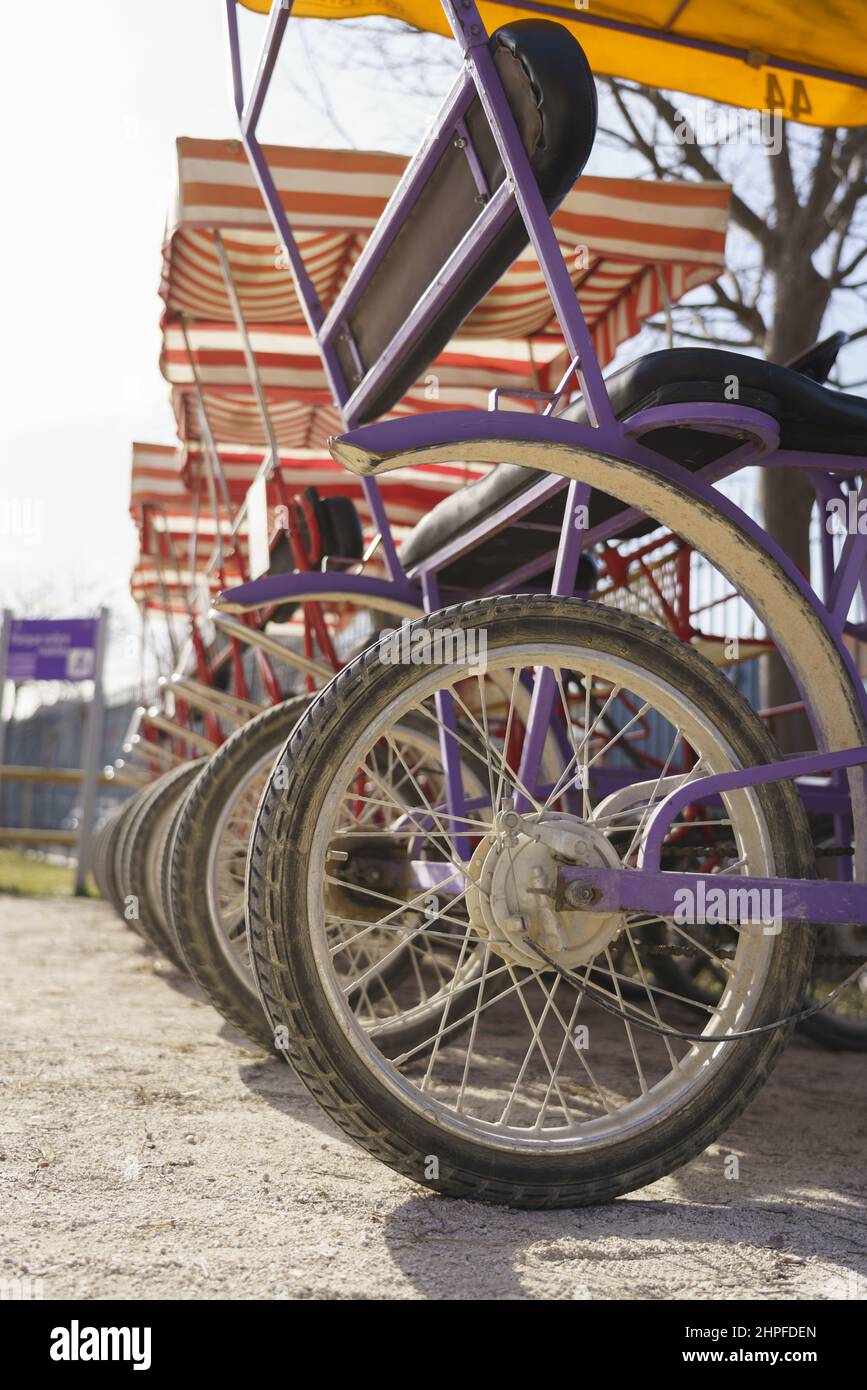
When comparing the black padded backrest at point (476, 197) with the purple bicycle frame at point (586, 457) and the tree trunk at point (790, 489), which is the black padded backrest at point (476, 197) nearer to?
the purple bicycle frame at point (586, 457)

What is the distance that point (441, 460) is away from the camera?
6.06 feet

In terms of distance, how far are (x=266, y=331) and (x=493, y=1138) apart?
4351 millimetres

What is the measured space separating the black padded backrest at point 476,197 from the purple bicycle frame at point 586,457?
1.2 inches

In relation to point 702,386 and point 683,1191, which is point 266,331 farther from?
point 683,1191

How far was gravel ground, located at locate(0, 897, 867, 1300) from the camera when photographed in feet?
4.70

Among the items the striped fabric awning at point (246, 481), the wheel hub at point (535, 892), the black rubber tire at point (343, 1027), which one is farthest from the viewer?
the striped fabric awning at point (246, 481)

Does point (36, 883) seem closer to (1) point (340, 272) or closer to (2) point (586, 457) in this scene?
(1) point (340, 272)

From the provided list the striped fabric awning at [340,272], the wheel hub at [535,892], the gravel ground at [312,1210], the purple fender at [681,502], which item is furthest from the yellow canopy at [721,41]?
the gravel ground at [312,1210]

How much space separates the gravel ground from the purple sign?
27.8 feet

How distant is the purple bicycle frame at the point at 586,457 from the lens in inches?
70.7

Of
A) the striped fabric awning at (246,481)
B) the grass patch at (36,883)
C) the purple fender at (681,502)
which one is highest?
the striped fabric awning at (246,481)

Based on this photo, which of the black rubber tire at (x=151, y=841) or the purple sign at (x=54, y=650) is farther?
the purple sign at (x=54, y=650)

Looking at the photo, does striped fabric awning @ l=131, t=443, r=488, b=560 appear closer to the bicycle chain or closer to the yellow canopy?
the yellow canopy

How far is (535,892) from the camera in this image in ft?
5.81
